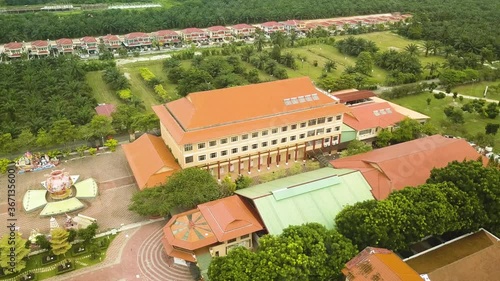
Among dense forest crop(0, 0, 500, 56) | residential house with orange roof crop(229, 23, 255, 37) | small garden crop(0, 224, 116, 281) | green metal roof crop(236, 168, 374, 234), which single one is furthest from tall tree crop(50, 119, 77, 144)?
residential house with orange roof crop(229, 23, 255, 37)

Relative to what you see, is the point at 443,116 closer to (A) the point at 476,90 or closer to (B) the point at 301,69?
(A) the point at 476,90

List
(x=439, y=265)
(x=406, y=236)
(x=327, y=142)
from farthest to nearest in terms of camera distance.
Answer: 1. (x=327, y=142)
2. (x=406, y=236)
3. (x=439, y=265)

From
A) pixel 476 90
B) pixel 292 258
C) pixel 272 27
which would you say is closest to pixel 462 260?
pixel 292 258

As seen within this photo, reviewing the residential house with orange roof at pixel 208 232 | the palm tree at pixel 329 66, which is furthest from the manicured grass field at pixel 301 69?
the residential house with orange roof at pixel 208 232

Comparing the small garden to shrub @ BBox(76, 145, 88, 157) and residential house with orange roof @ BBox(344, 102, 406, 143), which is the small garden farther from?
residential house with orange roof @ BBox(344, 102, 406, 143)

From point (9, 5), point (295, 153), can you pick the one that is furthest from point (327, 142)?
point (9, 5)

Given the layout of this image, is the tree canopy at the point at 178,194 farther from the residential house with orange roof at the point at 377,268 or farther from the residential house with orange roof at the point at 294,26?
the residential house with orange roof at the point at 294,26

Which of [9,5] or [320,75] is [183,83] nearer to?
[320,75]
